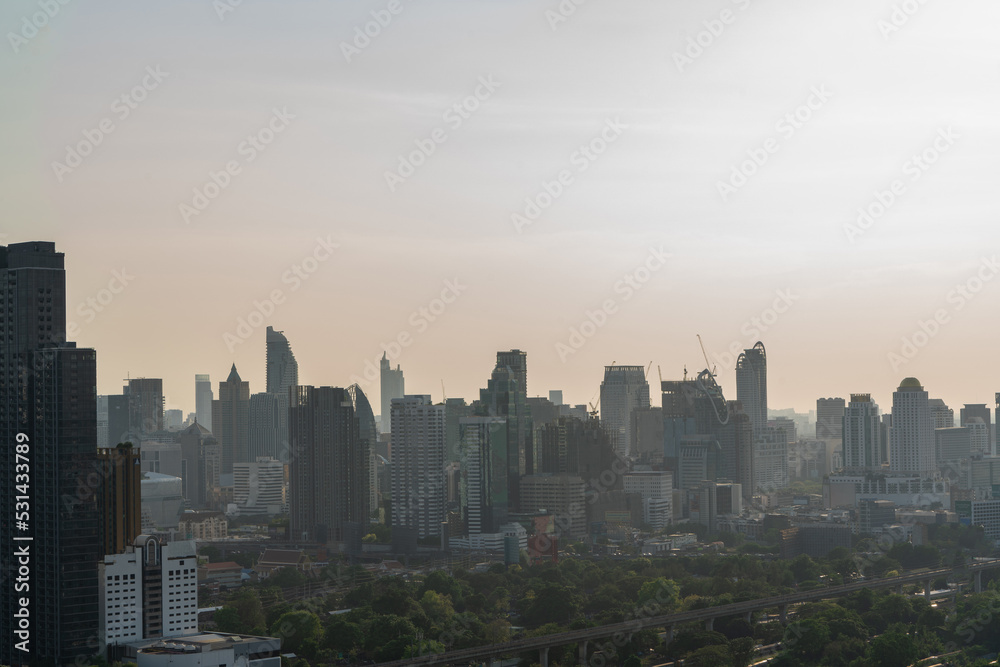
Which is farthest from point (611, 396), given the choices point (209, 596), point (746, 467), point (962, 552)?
point (209, 596)

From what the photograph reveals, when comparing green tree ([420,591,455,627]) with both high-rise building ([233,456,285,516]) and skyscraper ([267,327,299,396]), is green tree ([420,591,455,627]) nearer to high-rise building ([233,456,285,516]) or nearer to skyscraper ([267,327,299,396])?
high-rise building ([233,456,285,516])

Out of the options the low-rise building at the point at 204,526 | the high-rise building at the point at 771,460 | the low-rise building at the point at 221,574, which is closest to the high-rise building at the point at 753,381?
the high-rise building at the point at 771,460

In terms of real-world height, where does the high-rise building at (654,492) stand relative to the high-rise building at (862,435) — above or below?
below

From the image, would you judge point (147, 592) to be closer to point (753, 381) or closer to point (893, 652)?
point (893, 652)

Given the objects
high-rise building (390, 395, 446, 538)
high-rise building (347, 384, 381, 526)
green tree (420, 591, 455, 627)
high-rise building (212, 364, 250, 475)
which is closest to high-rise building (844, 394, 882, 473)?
high-rise building (347, 384, 381, 526)

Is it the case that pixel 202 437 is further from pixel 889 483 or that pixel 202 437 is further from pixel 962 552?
pixel 962 552

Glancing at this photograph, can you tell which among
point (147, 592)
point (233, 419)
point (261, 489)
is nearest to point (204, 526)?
point (261, 489)

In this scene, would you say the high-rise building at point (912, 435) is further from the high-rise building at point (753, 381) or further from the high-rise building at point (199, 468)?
the high-rise building at point (199, 468)
